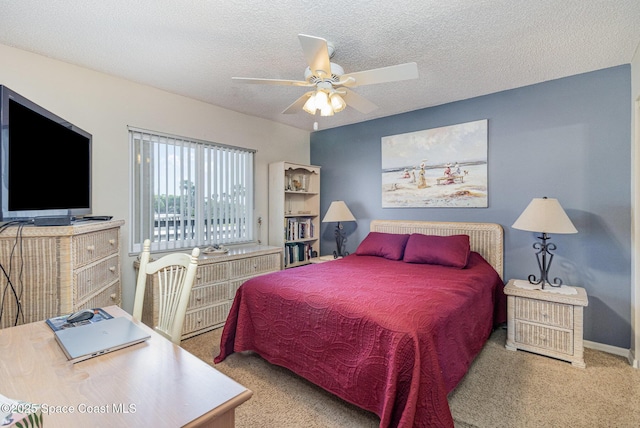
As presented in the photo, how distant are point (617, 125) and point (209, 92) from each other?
12.4 feet

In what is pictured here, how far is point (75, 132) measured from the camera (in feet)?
7.09

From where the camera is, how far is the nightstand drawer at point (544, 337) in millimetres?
2371

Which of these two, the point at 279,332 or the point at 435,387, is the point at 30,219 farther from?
the point at 435,387

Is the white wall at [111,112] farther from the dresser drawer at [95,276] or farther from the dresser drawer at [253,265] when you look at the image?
the dresser drawer at [253,265]

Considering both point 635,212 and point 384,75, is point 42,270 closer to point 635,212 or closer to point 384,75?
point 384,75

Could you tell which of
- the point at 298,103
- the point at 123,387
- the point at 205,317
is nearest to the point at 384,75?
the point at 298,103

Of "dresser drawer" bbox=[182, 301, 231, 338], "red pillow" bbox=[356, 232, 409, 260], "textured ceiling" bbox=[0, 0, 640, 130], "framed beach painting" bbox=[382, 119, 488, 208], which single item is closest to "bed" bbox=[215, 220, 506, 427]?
"red pillow" bbox=[356, 232, 409, 260]

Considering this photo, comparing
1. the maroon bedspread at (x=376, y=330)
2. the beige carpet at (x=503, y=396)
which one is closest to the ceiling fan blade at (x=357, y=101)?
the maroon bedspread at (x=376, y=330)

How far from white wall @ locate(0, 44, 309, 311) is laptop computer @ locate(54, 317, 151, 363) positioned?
1081mm

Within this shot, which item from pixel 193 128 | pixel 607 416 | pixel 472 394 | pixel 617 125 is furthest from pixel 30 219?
pixel 617 125

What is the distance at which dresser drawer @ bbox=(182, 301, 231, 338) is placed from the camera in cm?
286

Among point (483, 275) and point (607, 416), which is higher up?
point (483, 275)

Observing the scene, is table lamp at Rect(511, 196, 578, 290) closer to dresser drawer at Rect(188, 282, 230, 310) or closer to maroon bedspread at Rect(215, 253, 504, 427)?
maroon bedspread at Rect(215, 253, 504, 427)

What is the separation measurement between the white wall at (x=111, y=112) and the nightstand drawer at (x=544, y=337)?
3.57 meters
